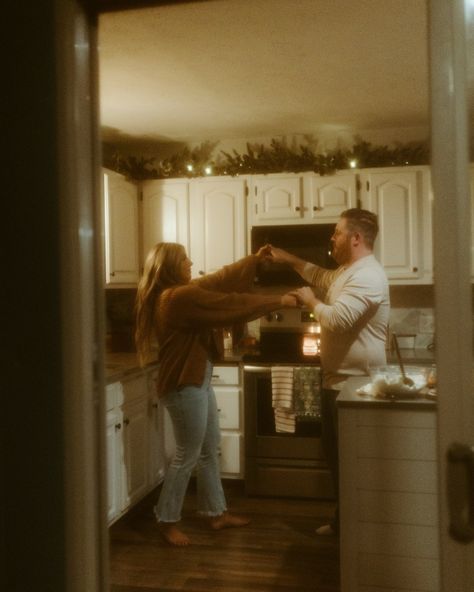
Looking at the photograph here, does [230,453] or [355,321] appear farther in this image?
[230,453]

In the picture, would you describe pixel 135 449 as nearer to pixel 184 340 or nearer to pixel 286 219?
pixel 184 340

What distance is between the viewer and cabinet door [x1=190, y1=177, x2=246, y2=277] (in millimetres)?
4320

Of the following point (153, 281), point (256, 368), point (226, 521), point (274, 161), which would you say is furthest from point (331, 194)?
point (226, 521)

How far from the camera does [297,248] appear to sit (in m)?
4.05

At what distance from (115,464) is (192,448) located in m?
0.47

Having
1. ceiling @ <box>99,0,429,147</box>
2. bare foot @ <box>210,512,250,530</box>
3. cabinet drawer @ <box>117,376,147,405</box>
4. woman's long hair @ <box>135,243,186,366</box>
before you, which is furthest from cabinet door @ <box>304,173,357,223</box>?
bare foot @ <box>210,512,250,530</box>

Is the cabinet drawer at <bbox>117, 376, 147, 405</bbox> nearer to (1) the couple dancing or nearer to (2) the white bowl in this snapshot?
(1) the couple dancing

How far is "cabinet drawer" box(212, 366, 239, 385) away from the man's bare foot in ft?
3.42

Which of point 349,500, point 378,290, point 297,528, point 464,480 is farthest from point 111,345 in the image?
point 464,480

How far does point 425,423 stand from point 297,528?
1521 mm

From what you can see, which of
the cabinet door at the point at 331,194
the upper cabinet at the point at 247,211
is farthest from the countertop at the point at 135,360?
the cabinet door at the point at 331,194

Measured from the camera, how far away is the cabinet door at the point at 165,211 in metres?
4.42

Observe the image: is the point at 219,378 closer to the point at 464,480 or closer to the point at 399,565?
the point at 399,565

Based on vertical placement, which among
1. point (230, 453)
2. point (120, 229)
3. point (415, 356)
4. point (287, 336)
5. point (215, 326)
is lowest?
point (230, 453)
